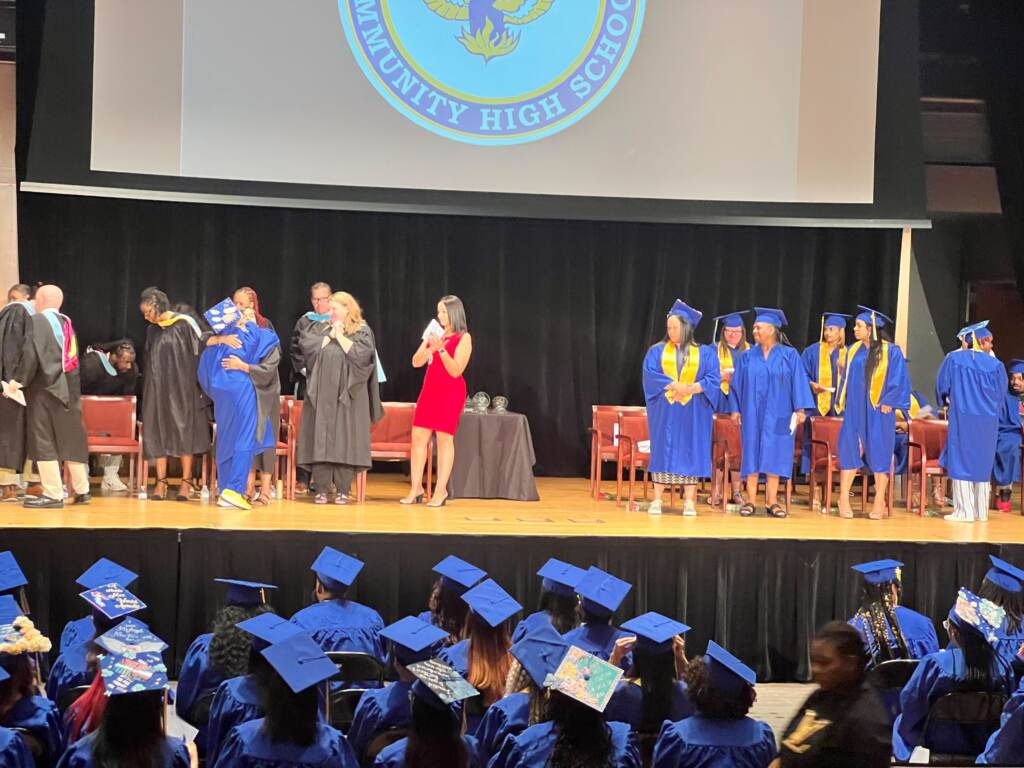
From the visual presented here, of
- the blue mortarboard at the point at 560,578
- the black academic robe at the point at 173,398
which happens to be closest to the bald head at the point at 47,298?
the black academic robe at the point at 173,398

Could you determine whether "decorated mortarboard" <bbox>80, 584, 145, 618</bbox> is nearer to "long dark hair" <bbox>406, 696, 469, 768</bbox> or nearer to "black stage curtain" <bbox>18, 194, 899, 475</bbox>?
"long dark hair" <bbox>406, 696, 469, 768</bbox>

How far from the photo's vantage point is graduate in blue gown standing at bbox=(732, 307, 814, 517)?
9383 mm

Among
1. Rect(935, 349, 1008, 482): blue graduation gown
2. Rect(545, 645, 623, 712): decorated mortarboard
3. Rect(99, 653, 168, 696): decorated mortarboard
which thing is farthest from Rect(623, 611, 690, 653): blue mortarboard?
Rect(935, 349, 1008, 482): blue graduation gown

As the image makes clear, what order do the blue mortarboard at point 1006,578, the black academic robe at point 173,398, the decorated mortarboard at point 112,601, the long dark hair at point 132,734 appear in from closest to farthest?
1. the long dark hair at point 132,734
2. the decorated mortarboard at point 112,601
3. the blue mortarboard at point 1006,578
4. the black academic robe at point 173,398

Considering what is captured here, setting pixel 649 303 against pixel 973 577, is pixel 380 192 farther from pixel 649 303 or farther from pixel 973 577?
pixel 973 577

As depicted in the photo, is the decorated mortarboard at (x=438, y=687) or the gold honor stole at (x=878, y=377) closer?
the decorated mortarboard at (x=438, y=687)

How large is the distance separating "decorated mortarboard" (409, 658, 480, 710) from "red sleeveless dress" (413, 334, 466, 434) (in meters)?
5.60

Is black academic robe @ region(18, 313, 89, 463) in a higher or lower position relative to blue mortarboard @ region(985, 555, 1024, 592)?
higher

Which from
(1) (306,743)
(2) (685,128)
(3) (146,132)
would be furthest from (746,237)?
(1) (306,743)

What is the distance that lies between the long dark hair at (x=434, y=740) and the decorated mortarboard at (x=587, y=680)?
0.95 feet

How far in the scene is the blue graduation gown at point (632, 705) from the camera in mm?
4148

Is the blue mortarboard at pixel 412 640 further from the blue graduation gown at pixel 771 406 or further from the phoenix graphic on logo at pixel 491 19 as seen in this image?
the phoenix graphic on logo at pixel 491 19

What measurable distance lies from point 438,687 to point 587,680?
40 centimetres

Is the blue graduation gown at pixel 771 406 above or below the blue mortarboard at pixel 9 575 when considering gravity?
above
